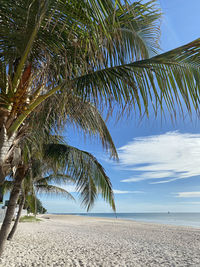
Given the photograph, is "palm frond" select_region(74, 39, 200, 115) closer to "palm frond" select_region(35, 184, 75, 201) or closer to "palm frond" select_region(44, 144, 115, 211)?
"palm frond" select_region(44, 144, 115, 211)

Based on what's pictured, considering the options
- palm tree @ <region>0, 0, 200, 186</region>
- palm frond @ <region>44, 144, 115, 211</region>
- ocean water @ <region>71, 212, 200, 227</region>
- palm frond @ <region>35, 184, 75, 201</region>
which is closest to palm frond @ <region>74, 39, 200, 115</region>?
palm tree @ <region>0, 0, 200, 186</region>

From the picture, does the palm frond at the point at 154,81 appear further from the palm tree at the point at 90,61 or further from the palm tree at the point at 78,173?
the palm tree at the point at 78,173

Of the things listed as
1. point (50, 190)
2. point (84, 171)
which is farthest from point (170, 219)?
point (84, 171)

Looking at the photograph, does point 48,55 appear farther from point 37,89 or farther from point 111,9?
point 111,9

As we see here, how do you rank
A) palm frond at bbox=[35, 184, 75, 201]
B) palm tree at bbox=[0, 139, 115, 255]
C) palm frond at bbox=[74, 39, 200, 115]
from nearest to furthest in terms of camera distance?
palm frond at bbox=[74, 39, 200, 115] < palm tree at bbox=[0, 139, 115, 255] < palm frond at bbox=[35, 184, 75, 201]

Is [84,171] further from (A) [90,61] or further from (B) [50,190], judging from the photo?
(B) [50,190]

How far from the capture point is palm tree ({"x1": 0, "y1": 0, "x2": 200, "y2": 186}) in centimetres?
179

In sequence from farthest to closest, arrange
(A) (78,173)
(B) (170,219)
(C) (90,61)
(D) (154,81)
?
(B) (170,219), (A) (78,173), (C) (90,61), (D) (154,81)

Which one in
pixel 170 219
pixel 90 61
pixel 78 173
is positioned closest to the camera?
pixel 90 61

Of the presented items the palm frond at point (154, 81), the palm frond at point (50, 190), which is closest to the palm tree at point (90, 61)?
the palm frond at point (154, 81)

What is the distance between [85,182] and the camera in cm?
509

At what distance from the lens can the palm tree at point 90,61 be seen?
1.79 meters

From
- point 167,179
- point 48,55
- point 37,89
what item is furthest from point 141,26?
point 167,179

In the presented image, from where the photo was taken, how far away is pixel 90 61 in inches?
93.7
